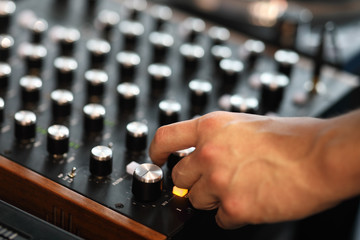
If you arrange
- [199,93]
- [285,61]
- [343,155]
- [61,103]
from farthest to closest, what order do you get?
1. [285,61]
2. [199,93]
3. [61,103]
4. [343,155]

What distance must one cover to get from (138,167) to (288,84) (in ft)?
2.19

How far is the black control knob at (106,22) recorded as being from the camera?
162 centimetres

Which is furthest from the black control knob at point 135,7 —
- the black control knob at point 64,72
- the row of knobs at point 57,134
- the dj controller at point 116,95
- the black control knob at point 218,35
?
the row of knobs at point 57,134

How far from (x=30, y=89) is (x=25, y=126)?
0.51 feet

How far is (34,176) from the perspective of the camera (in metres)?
1.00

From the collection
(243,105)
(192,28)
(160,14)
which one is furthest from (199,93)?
(160,14)

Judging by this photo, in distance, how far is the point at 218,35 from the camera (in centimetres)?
167

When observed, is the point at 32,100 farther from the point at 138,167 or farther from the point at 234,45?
the point at 234,45

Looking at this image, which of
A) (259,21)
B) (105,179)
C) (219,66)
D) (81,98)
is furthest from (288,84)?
(105,179)

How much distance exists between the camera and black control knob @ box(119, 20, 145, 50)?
1566 millimetres

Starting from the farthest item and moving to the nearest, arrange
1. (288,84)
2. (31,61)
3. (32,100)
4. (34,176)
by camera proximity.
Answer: (288,84) → (31,61) → (32,100) → (34,176)

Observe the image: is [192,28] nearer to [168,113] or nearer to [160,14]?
[160,14]

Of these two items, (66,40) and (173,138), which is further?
(66,40)

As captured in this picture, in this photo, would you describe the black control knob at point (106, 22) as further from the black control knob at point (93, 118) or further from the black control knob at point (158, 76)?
the black control knob at point (93, 118)
